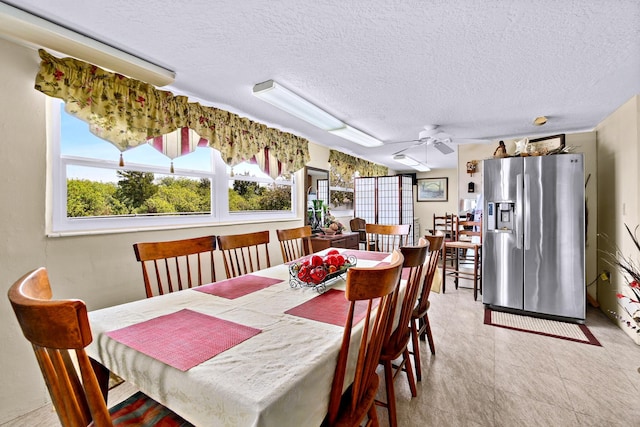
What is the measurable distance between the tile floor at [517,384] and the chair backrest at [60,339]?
1.52 m

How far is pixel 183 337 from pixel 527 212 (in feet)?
11.7

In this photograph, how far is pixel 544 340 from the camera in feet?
8.79

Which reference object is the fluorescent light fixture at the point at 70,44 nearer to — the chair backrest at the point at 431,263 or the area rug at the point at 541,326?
the chair backrest at the point at 431,263

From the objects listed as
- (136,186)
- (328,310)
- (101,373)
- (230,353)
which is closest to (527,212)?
(328,310)

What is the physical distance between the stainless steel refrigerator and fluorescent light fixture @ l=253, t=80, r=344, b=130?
1.94 metres

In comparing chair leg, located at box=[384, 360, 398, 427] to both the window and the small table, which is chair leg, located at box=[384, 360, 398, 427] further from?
the small table

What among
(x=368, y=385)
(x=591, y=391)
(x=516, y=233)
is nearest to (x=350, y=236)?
(x=516, y=233)

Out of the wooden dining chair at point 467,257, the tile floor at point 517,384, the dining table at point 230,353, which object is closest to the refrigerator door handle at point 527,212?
the wooden dining chair at point 467,257

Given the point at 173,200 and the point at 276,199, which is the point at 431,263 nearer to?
the point at 173,200

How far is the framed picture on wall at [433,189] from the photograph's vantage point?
8391 mm

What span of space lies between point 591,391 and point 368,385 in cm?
182

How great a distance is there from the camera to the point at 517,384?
2.03m

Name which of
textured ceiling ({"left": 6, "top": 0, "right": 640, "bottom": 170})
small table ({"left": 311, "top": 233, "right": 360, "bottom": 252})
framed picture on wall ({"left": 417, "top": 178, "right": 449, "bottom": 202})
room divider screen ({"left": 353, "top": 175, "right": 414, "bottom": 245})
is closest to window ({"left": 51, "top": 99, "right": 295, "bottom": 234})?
textured ceiling ({"left": 6, "top": 0, "right": 640, "bottom": 170})

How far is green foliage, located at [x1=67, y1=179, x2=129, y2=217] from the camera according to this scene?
2.14 m
